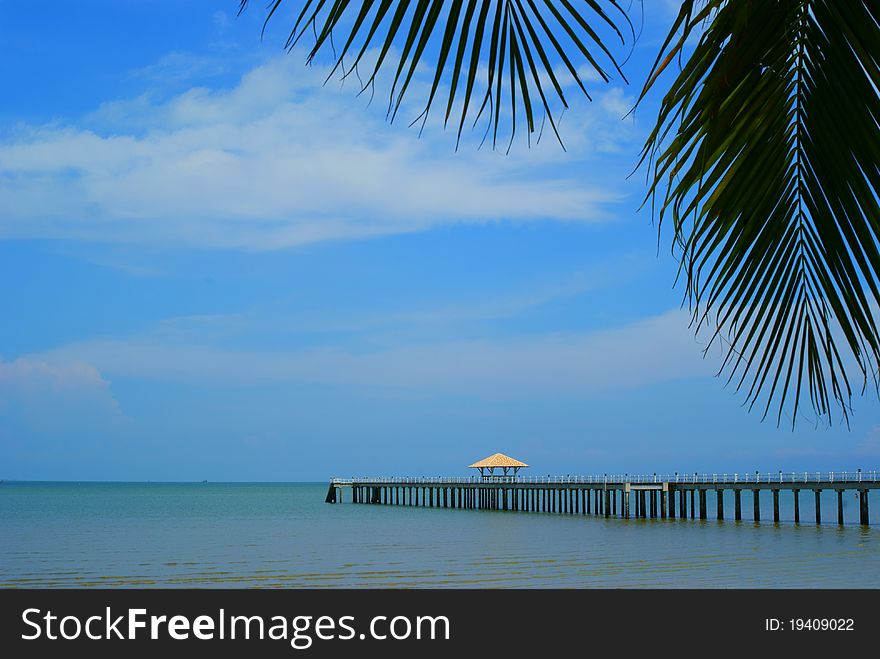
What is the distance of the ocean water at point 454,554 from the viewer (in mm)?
26547

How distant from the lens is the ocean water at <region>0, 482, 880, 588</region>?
26547mm

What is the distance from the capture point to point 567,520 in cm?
5228
